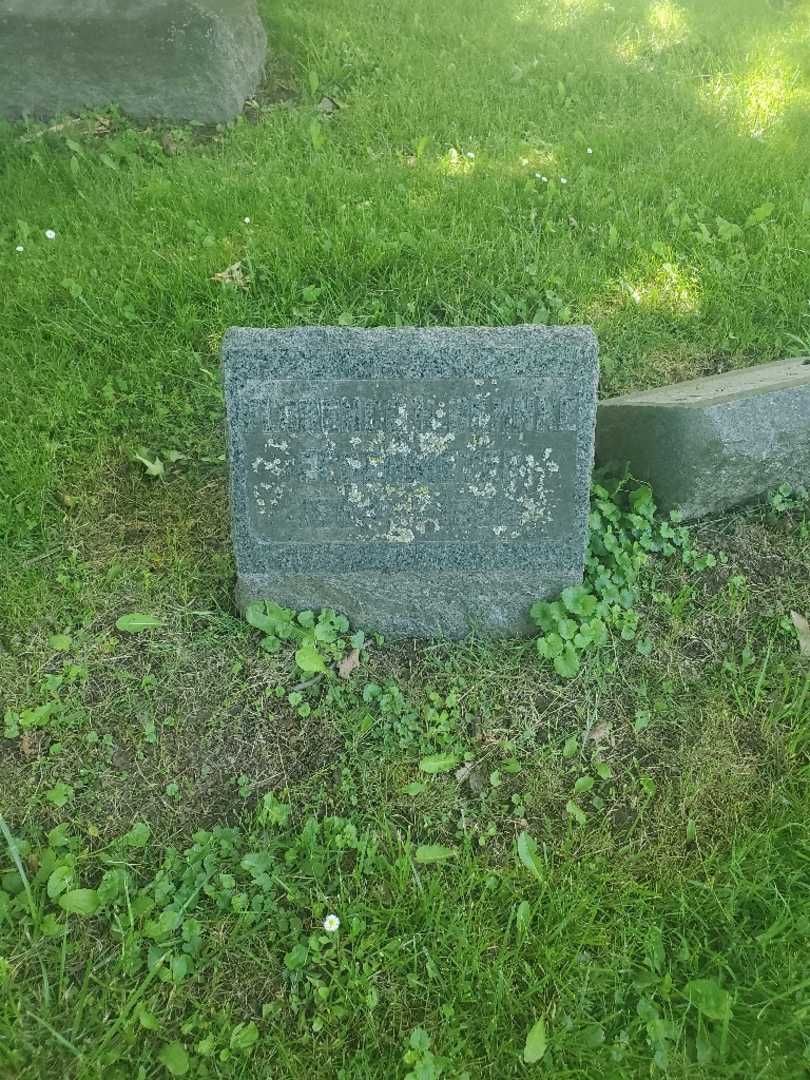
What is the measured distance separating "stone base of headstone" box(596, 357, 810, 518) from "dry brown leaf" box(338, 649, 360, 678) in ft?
3.62

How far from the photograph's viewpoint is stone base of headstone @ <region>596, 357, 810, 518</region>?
8.26ft

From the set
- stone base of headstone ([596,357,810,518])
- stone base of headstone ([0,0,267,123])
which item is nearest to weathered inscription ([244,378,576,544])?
stone base of headstone ([596,357,810,518])

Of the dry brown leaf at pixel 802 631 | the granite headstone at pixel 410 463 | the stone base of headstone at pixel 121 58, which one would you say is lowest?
the dry brown leaf at pixel 802 631

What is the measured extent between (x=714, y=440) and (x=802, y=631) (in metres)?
0.67

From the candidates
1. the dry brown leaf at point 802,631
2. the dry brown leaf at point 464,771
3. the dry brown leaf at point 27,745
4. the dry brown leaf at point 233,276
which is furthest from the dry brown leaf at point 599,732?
the dry brown leaf at point 233,276

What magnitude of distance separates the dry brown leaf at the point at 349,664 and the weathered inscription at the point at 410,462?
1.20ft

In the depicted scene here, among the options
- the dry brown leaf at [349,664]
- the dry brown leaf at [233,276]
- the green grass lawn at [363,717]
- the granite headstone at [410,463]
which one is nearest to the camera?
the green grass lawn at [363,717]

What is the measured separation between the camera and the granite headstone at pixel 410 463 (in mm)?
2240

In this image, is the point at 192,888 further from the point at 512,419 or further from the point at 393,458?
the point at 512,419

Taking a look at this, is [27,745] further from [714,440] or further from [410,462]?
[714,440]

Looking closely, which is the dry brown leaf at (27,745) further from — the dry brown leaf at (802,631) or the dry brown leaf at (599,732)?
the dry brown leaf at (802,631)

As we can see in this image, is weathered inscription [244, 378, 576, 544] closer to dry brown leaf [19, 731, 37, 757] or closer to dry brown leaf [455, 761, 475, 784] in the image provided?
dry brown leaf [455, 761, 475, 784]

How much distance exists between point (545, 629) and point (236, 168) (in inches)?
121

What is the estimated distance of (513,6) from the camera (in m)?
5.95
